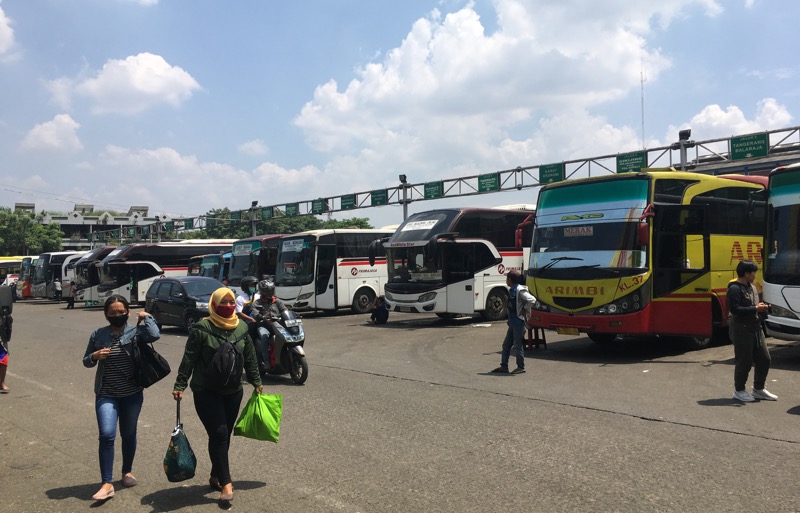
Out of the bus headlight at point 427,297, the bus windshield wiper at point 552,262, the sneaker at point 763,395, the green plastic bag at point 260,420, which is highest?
the bus windshield wiper at point 552,262

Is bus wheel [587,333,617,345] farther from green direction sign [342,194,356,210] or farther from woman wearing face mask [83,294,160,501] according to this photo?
green direction sign [342,194,356,210]

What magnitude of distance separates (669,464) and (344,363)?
7676 millimetres

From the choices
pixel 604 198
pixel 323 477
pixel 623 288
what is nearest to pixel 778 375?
pixel 623 288

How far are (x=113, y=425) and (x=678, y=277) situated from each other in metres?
10.4

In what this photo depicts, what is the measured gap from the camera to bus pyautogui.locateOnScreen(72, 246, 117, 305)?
1374 inches

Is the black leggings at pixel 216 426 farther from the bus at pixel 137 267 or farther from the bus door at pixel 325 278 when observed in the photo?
the bus at pixel 137 267

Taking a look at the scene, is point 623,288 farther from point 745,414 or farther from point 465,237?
point 465,237

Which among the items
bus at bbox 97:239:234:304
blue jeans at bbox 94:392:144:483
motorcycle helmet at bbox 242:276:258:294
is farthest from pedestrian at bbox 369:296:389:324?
bus at bbox 97:239:234:304

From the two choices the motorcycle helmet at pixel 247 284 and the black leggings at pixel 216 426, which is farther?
the motorcycle helmet at pixel 247 284

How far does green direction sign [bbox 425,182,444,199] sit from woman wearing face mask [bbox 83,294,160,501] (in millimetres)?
34215

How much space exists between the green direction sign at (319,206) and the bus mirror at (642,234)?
37.2 m

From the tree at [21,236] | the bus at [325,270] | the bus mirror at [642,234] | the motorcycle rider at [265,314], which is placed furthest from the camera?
the tree at [21,236]

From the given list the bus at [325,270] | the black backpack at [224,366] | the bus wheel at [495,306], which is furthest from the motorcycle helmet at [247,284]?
the bus at [325,270]

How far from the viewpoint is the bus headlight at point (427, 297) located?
1998 cm
